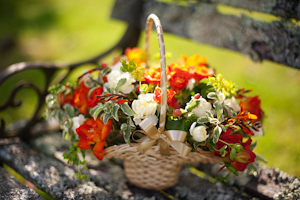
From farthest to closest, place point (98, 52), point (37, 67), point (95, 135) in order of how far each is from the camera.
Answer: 1. point (98, 52)
2. point (37, 67)
3. point (95, 135)

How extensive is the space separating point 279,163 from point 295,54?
84 centimetres

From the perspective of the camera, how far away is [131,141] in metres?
1.22

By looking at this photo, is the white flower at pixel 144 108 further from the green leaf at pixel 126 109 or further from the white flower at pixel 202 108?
the white flower at pixel 202 108

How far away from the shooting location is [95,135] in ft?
3.82

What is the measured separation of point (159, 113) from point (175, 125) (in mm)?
76

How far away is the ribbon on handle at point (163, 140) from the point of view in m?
1.07

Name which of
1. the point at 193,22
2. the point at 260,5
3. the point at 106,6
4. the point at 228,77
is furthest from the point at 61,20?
the point at 260,5

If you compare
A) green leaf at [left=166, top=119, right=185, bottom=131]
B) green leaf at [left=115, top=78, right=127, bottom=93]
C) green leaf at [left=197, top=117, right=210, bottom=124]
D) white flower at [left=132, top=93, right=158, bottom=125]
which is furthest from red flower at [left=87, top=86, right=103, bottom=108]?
green leaf at [left=197, top=117, right=210, bottom=124]

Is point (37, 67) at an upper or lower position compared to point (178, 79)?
lower

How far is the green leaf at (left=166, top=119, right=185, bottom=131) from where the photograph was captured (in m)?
1.11

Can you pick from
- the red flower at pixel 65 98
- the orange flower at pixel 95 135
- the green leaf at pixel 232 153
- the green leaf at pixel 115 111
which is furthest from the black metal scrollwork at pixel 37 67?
the green leaf at pixel 232 153

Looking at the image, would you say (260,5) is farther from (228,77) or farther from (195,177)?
(228,77)

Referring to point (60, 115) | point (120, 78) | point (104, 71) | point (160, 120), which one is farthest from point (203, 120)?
point (60, 115)

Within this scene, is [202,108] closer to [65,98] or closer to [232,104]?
[232,104]
